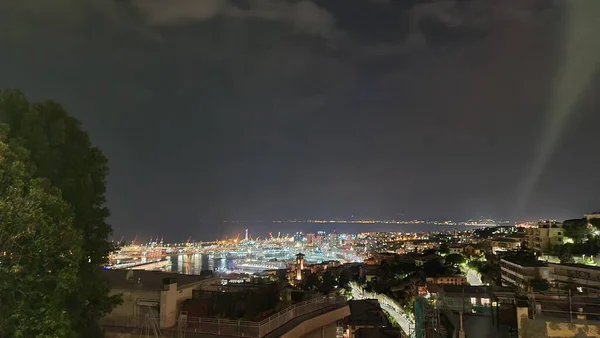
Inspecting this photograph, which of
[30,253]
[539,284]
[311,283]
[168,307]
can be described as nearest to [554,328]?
[168,307]

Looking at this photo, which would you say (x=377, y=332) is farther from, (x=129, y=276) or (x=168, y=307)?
(x=168, y=307)

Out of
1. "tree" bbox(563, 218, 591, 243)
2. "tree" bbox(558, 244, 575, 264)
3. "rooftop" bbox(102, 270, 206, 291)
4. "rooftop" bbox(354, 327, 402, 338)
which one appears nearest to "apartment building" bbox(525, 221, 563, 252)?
"tree" bbox(563, 218, 591, 243)

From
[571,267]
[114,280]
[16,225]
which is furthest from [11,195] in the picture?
[571,267]

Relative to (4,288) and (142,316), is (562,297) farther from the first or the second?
(4,288)

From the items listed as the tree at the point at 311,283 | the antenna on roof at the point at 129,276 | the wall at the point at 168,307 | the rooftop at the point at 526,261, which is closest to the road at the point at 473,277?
the rooftop at the point at 526,261

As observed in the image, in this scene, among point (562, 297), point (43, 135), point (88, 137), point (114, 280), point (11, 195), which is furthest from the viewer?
point (562, 297)

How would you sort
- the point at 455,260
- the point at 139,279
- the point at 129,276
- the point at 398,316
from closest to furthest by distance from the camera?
the point at 129,276 < the point at 139,279 < the point at 398,316 < the point at 455,260

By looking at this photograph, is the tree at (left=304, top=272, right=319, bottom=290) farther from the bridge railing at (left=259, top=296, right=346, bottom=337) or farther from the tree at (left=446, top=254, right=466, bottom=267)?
the bridge railing at (left=259, top=296, right=346, bottom=337)
